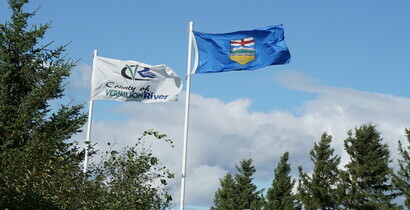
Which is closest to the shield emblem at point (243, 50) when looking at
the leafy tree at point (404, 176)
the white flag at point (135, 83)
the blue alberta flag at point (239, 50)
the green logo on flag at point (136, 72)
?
the blue alberta flag at point (239, 50)

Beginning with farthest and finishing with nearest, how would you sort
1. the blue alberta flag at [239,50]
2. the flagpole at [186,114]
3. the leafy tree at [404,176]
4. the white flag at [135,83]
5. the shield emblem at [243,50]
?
the leafy tree at [404,176]
the white flag at [135,83]
the shield emblem at [243,50]
the blue alberta flag at [239,50]
the flagpole at [186,114]

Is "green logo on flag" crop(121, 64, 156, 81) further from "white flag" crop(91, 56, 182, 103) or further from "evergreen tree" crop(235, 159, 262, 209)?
"evergreen tree" crop(235, 159, 262, 209)

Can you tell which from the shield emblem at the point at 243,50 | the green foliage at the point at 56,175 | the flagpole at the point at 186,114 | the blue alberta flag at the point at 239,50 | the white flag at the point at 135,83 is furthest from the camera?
the white flag at the point at 135,83

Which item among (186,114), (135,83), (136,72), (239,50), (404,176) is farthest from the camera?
(404,176)

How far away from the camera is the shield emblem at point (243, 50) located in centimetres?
2098

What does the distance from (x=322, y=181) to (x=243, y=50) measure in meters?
32.9

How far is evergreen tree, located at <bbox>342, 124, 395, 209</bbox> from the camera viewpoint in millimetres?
50344

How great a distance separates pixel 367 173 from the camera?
51.4 meters

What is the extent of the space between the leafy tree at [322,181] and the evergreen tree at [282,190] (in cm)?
165

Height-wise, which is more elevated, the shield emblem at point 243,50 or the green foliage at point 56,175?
the shield emblem at point 243,50

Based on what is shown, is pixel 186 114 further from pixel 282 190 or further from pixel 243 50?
pixel 282 190

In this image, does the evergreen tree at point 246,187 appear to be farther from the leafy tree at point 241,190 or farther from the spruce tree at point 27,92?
the spruce tree at point 27,92

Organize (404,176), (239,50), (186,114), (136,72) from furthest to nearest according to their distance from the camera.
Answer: (404,176) → (136,72) → (239,50) → (186,114)

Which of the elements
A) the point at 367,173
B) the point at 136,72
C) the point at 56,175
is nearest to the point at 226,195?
the point at 367,173
